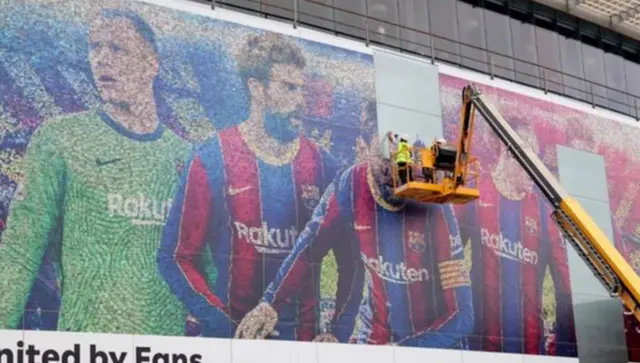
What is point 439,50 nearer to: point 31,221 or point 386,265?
point 386,265

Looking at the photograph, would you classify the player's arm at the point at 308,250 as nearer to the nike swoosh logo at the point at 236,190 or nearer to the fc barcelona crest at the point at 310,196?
the fc barcelona crest at the point at 310,196

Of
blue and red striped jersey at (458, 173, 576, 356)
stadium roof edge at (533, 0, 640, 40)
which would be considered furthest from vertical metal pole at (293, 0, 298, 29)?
stadium roof edge at (533, 0, 640, 40)

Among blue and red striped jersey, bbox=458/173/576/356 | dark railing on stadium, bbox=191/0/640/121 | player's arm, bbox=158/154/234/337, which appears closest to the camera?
player's arm, bbox=158/154/234/337

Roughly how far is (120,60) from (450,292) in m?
10.9

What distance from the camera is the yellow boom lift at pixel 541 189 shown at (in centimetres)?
2709

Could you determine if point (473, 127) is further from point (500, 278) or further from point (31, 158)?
point (31, 158)

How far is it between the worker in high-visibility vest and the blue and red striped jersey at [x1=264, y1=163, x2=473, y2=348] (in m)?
0.80

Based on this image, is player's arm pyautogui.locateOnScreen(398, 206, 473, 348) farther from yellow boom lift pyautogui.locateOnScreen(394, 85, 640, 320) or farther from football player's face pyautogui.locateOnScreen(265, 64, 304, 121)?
football player's face pyautogui.locateOnScreen(265, 64, 304, 121)

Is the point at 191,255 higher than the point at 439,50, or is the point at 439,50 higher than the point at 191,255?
the point at 439,50

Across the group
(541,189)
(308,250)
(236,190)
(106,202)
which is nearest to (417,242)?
(541,189)

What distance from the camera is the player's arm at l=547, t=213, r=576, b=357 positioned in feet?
102

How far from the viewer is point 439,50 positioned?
32.8 m

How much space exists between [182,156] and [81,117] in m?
2.62

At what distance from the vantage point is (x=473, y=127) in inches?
1212
